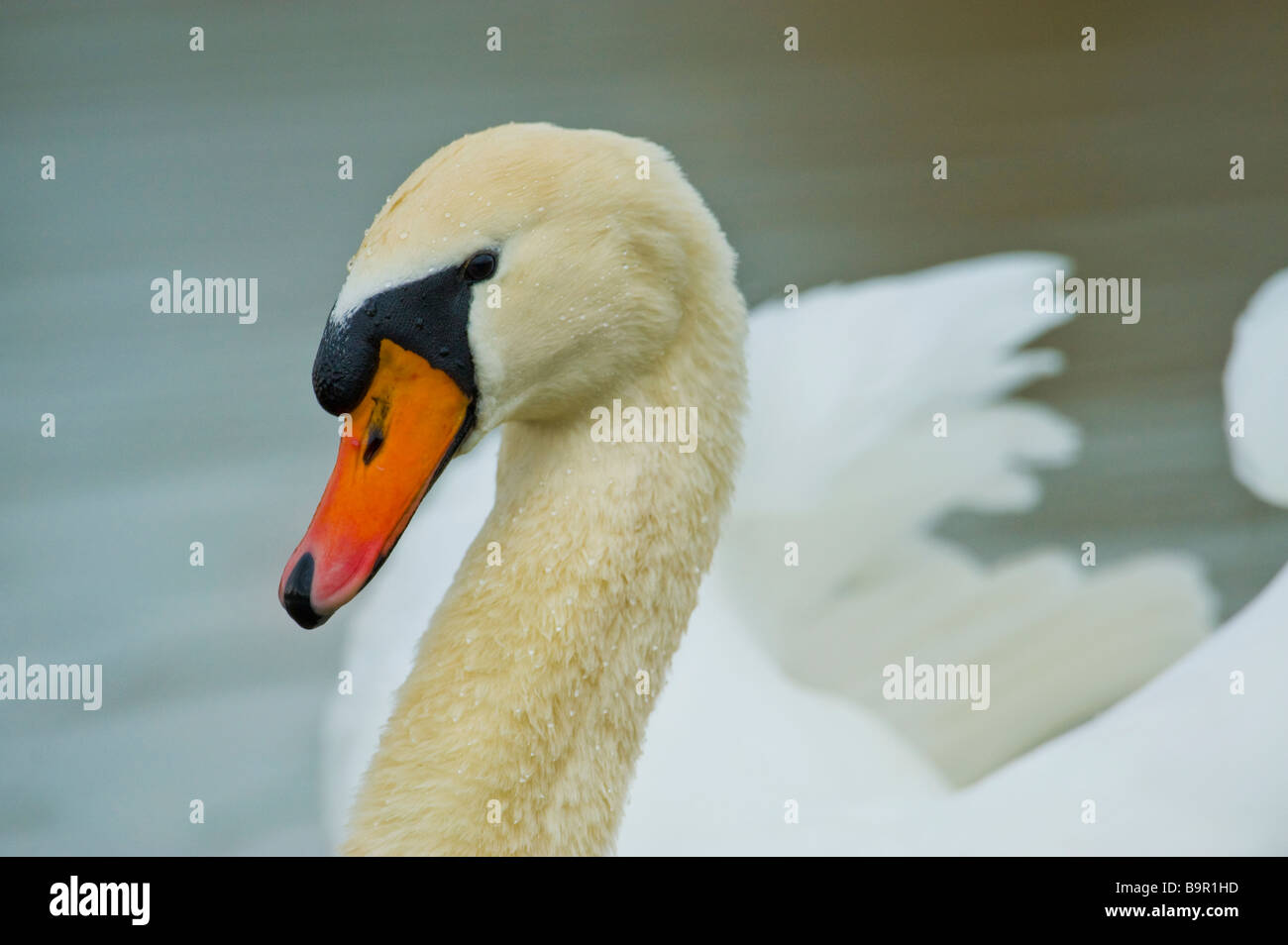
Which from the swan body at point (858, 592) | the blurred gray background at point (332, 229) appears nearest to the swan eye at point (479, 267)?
the swan body at point (858, 592)

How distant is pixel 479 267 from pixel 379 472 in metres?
0.18

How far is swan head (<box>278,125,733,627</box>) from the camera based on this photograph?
0.98 meters

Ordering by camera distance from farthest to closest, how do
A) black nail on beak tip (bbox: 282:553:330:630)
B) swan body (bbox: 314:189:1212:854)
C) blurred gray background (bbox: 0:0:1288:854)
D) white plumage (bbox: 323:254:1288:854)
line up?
blurred gray background (bbox: 0:0:1288:854)
swan body (bbox: 314:189:1212:854)
white plumage (bbox: 323:254:1288:854)
black nail on beak tip (bbox: 282:553:330:630)

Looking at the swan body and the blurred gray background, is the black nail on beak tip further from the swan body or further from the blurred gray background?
the blurred gray background

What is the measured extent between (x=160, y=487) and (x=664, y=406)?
1.78 m

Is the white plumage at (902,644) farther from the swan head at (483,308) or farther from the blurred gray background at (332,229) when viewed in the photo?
the swan head at (483,308)

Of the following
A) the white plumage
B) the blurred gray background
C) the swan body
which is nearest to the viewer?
the white plumage

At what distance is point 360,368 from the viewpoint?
96 cm

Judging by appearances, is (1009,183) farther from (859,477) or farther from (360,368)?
(360,368)

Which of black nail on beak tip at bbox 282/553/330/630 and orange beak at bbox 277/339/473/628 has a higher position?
orange beak at bbox 277/339/473/628

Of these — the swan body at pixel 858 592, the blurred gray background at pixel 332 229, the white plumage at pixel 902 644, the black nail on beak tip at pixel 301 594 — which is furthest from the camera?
the blurred gray background at pixel 332 229

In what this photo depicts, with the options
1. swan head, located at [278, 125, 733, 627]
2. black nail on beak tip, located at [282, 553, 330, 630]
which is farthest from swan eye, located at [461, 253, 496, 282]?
black nail on beak tip, located at [282, 553, 330, 630]

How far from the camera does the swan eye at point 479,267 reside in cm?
101

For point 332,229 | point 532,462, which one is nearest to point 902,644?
point 532,462
